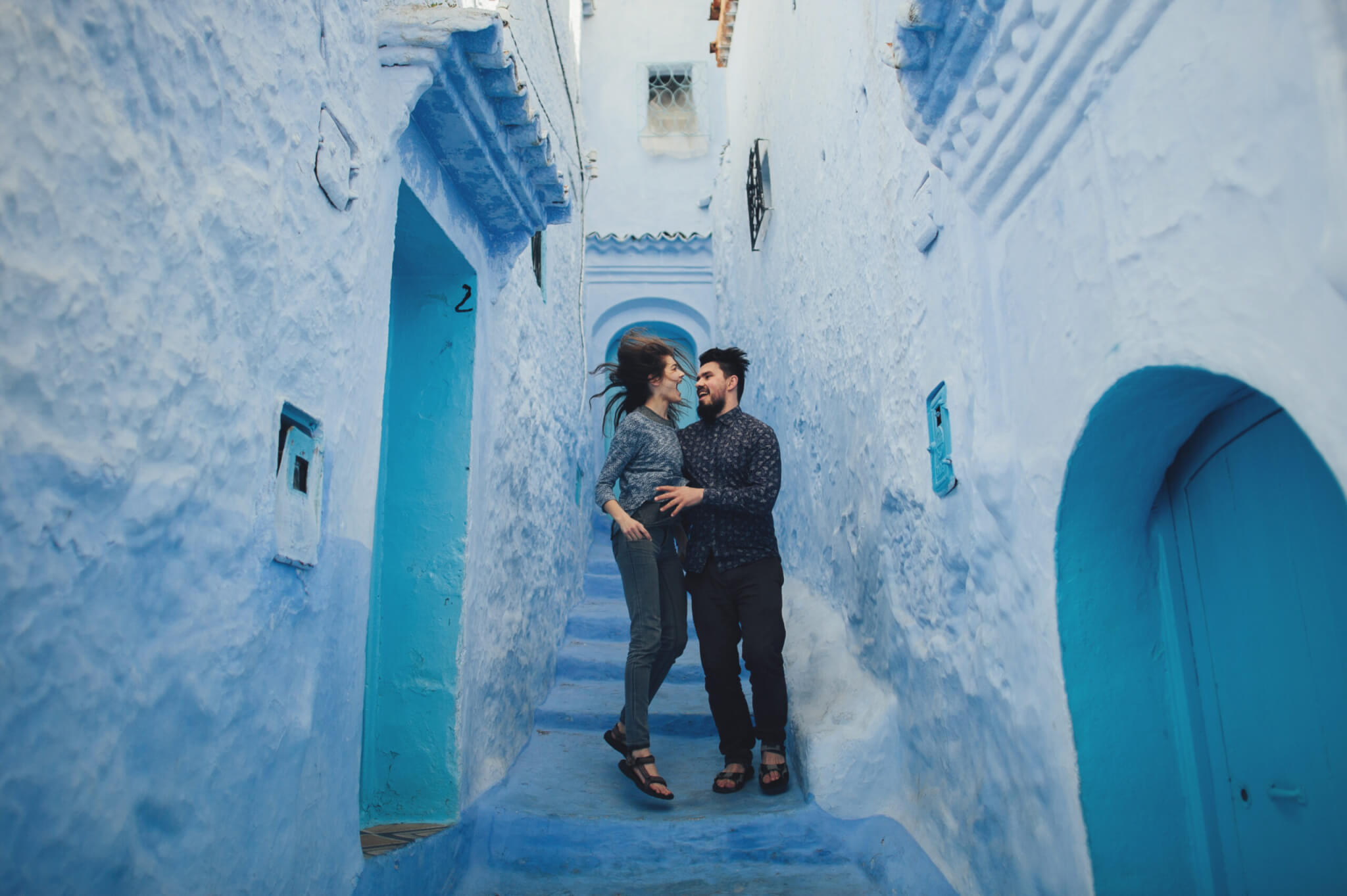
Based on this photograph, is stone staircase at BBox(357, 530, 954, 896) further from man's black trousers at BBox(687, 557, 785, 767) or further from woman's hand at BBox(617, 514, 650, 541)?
woman's hand at BBox(617, 514, 650, 541)

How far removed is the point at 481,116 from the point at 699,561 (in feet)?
5.86

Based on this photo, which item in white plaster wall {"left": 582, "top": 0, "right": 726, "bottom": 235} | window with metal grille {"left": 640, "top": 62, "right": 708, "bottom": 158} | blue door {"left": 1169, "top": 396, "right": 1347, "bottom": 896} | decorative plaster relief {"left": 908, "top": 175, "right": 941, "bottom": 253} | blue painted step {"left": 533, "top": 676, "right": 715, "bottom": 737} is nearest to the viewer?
blue door {"left": 1169, "top": 396, "right": 1347, "bottom": 896}

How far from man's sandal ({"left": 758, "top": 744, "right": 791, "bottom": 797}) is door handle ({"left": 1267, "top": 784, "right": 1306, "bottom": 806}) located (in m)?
1.88

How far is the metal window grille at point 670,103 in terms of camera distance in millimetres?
9992

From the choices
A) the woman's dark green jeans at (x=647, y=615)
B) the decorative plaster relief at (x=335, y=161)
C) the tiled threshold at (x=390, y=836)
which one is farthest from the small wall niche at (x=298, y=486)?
the woman's dark green jeans at (x=647, y=615)

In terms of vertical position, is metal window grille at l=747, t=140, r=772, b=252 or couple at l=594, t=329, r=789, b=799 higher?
metal window grille at l=747, t=140, r=772, b=252

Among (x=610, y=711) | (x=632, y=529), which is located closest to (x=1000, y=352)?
(x=632, y=529)

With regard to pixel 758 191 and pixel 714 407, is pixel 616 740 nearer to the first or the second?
pixel 714 407

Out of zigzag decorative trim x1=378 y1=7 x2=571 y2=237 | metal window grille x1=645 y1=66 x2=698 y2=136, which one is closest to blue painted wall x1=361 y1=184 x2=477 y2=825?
zigzag decorative trim x1=378 y1=7 x2=571 y2=237

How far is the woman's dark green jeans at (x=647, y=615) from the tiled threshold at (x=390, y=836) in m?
0.77

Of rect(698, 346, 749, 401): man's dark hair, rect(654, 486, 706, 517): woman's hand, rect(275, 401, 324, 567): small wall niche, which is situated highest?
rect(698, 346, 749, 401): man's dark hair

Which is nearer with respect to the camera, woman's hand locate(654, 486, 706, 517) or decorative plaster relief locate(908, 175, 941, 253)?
decorative plaster relief locate(908, 175, 941, 253)

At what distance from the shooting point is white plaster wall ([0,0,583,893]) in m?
1.04

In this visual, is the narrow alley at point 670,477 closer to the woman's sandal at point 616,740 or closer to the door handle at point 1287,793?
the door handle at point 1287,793
